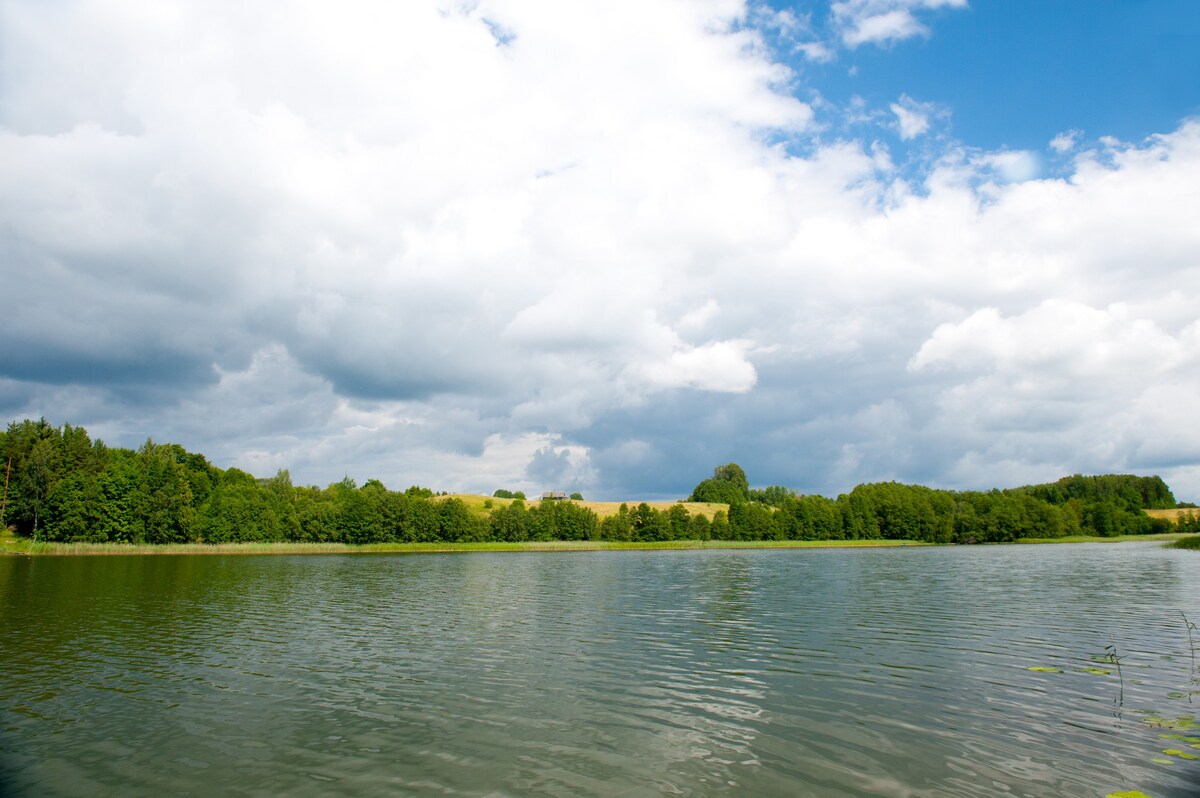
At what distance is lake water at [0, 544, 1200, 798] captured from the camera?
1619 centimetres

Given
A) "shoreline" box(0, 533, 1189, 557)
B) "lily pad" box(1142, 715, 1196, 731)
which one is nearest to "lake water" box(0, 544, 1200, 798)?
"lily pad" box(1142, 715, 1196, 731)

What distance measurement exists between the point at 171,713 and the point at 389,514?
155327mm

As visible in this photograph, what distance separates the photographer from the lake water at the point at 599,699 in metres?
16.2

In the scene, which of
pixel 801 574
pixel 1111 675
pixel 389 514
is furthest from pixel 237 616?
pixel 389 514

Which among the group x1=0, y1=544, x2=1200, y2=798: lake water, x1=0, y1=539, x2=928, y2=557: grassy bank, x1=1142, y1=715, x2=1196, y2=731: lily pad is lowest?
x1=0, y1=539, x2=928, y2=557: grassy bank

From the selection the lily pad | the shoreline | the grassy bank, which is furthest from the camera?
the grassy bank

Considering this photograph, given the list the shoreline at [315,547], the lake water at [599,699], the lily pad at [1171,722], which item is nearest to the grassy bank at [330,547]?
the shoreline at [315,547]

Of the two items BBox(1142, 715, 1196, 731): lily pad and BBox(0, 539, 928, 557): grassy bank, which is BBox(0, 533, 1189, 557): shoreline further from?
BBox(1142, 715, 1196, 731): lily pad

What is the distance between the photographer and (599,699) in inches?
909

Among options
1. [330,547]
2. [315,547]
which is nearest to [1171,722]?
[315,547]

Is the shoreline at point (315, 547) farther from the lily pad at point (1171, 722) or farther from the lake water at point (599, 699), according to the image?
the lily pad at point (1171, 722)

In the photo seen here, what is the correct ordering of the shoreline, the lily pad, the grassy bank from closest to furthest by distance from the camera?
the lily pad → the shoreline → the grassy bank

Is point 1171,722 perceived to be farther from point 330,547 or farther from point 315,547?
point 330,547

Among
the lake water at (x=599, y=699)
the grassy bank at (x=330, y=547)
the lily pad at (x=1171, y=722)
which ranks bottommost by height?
the grassy bank at (x=330, y=547)
